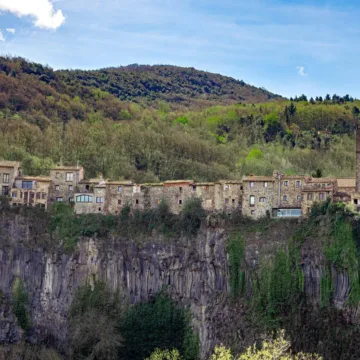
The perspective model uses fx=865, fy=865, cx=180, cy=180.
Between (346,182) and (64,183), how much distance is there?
1130 inches

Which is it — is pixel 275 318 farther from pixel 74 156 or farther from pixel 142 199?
pixel 74 156

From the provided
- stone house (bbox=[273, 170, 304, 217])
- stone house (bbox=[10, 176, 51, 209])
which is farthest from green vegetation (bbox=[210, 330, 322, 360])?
stone house (bbox=[10, 176, 51, 209])

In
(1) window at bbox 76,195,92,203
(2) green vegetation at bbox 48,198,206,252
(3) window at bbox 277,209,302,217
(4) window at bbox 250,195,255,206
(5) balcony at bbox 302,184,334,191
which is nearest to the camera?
(5) balcony at bbox 302,184,334,191

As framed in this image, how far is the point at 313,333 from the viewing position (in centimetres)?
7188

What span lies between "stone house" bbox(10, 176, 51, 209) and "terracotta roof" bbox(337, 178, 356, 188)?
2937cm

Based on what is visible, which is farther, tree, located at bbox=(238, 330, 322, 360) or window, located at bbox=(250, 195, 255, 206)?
window, located at bbox=(250, 195, 255, 206)

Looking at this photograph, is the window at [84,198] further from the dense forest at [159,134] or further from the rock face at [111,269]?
the dense forest at [159,134]

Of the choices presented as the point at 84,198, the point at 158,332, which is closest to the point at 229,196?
the point at 158,332

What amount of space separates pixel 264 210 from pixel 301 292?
34.1 feet

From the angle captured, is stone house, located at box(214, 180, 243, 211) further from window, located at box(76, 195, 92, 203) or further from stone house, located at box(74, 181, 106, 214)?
window, located at box(76, 195, 92, 203)

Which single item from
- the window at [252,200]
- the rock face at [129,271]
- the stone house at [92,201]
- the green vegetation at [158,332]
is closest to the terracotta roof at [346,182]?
the rock face at [129,271]

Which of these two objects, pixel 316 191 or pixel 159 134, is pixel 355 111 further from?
pixel 316 191

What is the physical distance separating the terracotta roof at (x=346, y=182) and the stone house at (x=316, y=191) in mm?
2239

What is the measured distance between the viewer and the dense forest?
107000 mm
